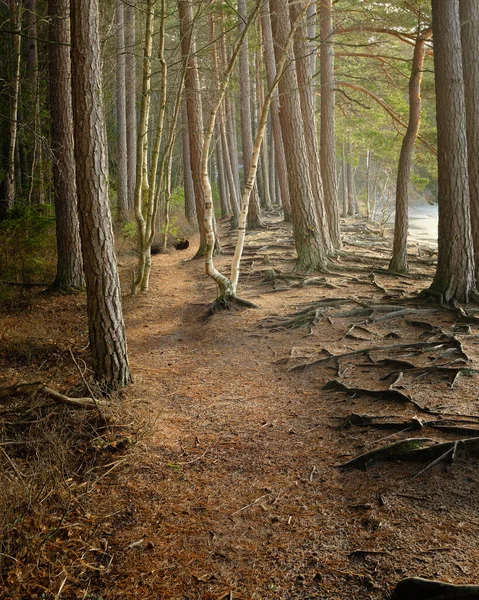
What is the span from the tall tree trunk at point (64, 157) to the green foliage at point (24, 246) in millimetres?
722

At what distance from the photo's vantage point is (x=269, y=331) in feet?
30.3

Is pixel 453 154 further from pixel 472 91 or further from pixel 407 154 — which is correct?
pixel 407 154

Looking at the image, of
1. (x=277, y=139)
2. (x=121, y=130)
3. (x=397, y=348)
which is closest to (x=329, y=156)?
(x=121, y=130)

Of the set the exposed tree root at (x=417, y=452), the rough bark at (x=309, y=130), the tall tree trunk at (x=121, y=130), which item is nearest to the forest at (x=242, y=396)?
the exposed tree root at (x=417, y=452)

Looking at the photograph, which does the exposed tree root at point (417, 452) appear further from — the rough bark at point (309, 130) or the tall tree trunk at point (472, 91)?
the rough bark at point (309, 130)

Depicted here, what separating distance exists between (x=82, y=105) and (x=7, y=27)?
1547 cm

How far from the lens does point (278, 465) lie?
16.4 feet

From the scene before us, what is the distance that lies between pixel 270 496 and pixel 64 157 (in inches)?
382

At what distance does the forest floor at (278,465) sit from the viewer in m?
3.49

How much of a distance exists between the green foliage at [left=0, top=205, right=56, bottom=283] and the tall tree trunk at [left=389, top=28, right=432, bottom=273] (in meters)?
8.17

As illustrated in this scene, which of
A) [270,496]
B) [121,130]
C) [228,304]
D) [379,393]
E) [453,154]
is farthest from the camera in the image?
[121,130]

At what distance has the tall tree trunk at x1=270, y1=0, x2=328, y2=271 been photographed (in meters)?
12.8

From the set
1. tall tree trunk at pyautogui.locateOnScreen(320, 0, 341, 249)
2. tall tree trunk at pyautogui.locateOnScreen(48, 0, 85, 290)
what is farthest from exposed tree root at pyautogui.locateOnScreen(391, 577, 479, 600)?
tall tree trunk at pyautogui.locateOnScreen(320, 0, 341, 249)

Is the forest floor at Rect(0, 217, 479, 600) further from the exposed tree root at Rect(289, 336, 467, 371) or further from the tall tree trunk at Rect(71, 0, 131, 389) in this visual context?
the tall tree trunk at Rect(71, 0, 131, 389)
